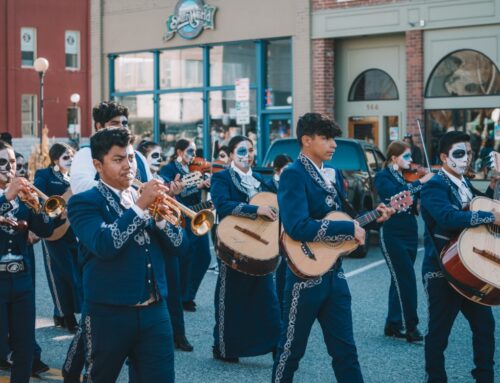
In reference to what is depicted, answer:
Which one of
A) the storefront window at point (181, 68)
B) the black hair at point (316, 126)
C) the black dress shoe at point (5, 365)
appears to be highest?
the storefront window at point (181, 68)

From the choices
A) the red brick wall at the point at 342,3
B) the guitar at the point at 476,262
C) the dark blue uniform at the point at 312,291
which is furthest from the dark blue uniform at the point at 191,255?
the red brick wall at the point at 342,3

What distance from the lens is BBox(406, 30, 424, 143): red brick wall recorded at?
68.7 ft

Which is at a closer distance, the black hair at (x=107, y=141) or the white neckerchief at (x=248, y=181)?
the black hair at (x=107, y=141)

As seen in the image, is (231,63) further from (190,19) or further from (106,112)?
(106,112)

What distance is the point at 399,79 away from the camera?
21.8m

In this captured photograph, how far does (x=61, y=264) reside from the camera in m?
9.14

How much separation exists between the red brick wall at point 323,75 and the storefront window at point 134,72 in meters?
6.65

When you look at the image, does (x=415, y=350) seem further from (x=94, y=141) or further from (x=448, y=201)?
(x=94, y=141)

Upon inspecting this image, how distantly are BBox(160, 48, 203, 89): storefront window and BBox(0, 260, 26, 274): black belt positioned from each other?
65.3 ft

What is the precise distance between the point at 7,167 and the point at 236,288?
2.30 meters

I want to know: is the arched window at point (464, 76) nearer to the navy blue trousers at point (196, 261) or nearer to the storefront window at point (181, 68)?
the storefront window at point (181, 68)

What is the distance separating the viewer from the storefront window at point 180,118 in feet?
85.7

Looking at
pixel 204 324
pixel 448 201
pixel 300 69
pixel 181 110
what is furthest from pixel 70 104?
pixel 448 201

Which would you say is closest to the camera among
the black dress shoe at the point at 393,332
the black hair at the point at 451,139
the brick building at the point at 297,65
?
the black hair at the point at 451,139
